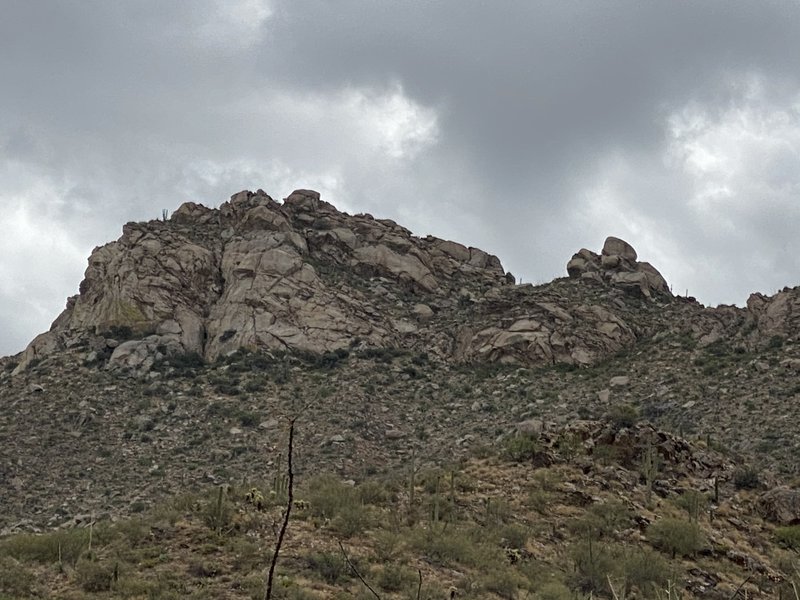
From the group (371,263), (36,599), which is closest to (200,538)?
(36,599)

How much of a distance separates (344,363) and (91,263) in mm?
19008

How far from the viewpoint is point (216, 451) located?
35.1m

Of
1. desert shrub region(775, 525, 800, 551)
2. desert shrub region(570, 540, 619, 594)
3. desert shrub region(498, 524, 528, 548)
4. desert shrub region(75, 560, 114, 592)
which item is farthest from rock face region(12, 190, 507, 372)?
desert shrub region(75, 560, 114, 592)

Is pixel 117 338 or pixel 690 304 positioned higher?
pixel 690 304

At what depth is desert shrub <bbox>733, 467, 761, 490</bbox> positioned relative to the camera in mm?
24406

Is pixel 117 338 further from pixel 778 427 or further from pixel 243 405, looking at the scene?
pixel 778 427

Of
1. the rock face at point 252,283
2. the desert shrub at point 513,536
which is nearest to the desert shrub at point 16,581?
the desert shrub at point 513,536

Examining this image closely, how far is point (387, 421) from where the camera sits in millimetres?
39250

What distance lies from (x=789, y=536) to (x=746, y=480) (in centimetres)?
318

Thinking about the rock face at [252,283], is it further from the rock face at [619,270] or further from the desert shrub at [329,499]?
the desert shrub at [329,499]

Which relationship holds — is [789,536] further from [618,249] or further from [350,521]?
[618,249]

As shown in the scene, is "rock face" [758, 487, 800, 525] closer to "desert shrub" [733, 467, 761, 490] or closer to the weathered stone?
"desert shrub" [733, 467, 761, 490]

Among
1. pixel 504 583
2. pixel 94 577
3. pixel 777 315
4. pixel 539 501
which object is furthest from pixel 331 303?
pixel 94 577

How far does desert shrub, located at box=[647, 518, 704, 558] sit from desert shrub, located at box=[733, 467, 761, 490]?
5.13m
